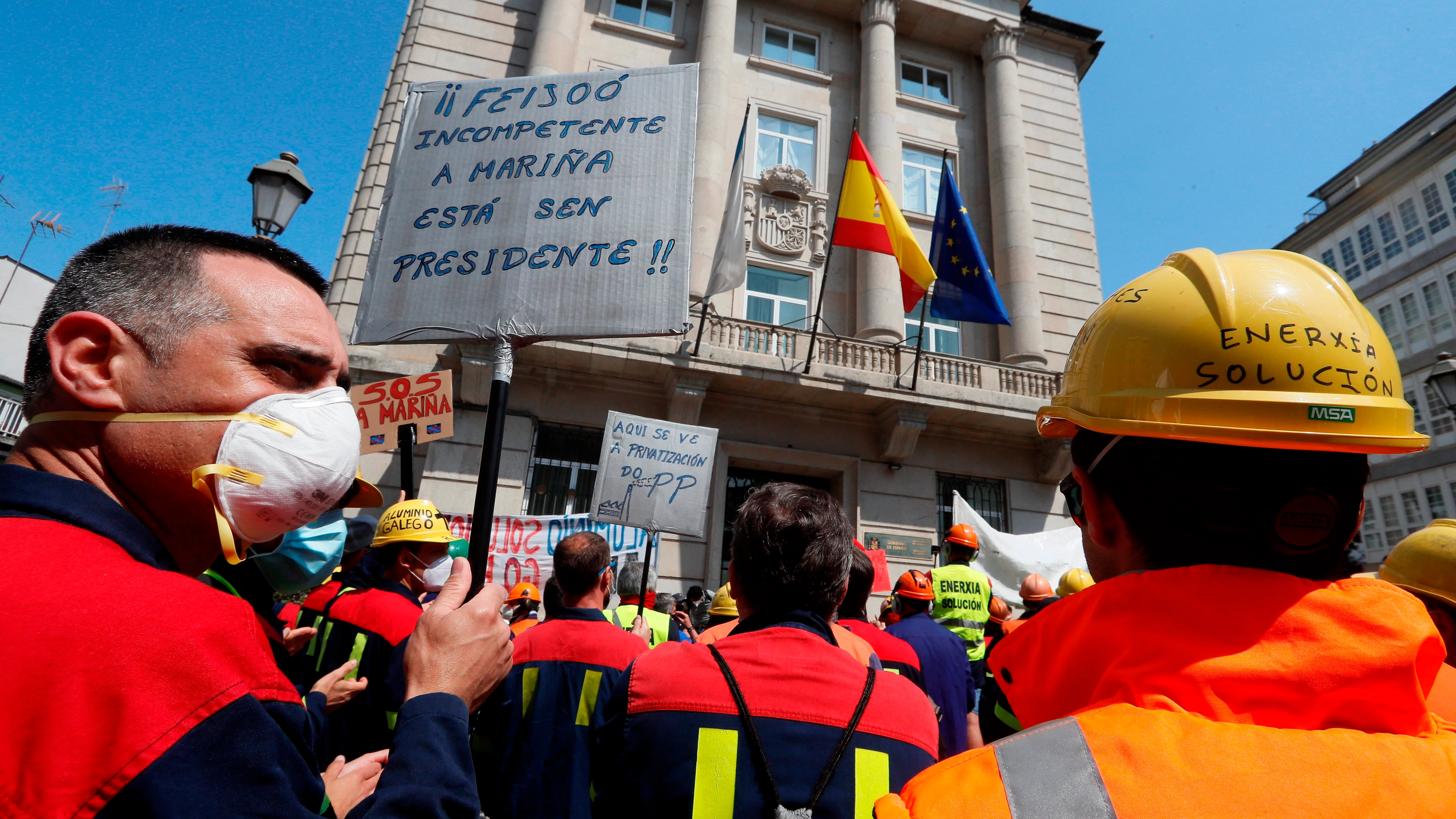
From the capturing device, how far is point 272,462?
1.35 metres

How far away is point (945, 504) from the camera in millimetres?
13242

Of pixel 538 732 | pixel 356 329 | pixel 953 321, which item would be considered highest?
pixel 953 321

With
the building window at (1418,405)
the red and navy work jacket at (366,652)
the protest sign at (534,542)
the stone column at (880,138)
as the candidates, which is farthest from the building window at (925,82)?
the building window at (1418,405)

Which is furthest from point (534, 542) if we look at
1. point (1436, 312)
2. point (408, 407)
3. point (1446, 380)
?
point (1436, 312)

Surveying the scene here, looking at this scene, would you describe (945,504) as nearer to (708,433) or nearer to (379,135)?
(708,433)

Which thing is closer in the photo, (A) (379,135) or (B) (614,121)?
(B) (614,121)

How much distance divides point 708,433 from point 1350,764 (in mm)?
7172

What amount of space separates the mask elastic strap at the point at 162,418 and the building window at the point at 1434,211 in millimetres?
42129

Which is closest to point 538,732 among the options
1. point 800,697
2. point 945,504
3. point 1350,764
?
point 800,697

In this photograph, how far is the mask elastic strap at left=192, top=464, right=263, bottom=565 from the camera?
126 centimetres

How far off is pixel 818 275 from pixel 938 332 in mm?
2854

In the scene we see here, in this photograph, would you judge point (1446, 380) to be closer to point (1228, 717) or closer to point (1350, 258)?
point (1228, 717)

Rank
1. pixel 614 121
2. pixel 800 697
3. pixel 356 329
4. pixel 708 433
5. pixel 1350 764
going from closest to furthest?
1. pixel 1350 764
2. pixel 800 697
3. pixel 356 329
4. pixel 614 121
5. pixel 708 433

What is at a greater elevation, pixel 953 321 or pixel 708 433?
pixel 953 321
